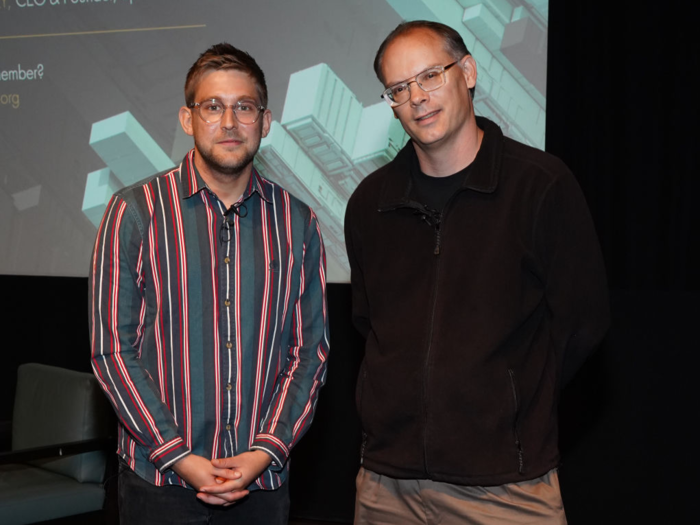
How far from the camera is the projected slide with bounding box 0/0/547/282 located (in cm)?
391

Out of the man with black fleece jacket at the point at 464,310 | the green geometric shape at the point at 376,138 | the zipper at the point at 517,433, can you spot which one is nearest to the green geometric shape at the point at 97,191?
the green geometric shape at the point at 376,138

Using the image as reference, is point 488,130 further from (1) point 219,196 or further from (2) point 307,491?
(2) point 307,491

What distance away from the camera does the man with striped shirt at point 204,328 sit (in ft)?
6.19

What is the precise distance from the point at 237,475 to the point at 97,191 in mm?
3150

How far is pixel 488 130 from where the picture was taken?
76.7 inches

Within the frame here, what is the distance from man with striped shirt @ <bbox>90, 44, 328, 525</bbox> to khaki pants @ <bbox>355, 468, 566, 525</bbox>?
0.31 m

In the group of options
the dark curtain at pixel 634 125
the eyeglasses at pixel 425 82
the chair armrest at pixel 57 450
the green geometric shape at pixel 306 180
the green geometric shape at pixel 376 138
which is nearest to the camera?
the eyeglasses at pixel 425 82

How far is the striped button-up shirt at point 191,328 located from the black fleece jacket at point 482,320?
253 mm

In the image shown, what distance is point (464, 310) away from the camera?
70.1 inches

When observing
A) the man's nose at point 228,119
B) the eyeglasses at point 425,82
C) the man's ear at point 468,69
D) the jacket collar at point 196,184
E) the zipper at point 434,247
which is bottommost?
the zipper at point 434,247

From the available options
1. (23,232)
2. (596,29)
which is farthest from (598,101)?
(23,232)

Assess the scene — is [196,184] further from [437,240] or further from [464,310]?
[464,310]

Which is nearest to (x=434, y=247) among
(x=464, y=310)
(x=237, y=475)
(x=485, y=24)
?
(x=464, y=310)

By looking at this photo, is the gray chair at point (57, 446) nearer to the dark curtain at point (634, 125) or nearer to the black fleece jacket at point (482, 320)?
the black fleece jacket at point (482, 320)
